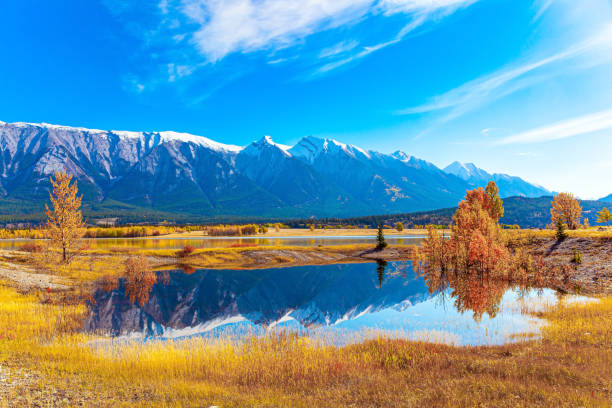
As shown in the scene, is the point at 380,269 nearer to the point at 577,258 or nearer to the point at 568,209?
the point at 577,258

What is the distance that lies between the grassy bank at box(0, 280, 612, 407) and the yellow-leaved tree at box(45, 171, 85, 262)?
29.1m

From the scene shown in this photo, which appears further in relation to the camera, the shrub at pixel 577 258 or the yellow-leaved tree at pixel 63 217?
the shrub at pixel 577 258

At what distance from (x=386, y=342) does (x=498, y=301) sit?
17.1m

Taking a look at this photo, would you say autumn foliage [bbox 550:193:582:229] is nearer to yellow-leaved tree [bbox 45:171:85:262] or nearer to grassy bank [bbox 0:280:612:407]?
grassy bank [bbox 0:280:612:407]

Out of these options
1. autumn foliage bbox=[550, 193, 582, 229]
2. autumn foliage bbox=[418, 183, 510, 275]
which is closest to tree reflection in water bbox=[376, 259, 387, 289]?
autumn foliage bbox=[418, 183, 510, 275]

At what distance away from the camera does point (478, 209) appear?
50312 mm

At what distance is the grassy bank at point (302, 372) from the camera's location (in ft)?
34.6

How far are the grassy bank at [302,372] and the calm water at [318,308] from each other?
3167mm

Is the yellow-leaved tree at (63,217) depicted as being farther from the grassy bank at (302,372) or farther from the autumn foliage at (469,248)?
the autumn foliage at (469,248)

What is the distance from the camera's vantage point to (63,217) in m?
45.0

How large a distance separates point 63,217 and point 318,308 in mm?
36793

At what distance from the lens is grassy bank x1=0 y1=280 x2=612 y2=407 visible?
1055 cm

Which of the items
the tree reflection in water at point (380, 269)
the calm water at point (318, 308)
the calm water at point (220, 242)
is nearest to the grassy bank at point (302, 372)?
the calm water at point (318, 308)

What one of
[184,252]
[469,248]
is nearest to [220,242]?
[184,252]
